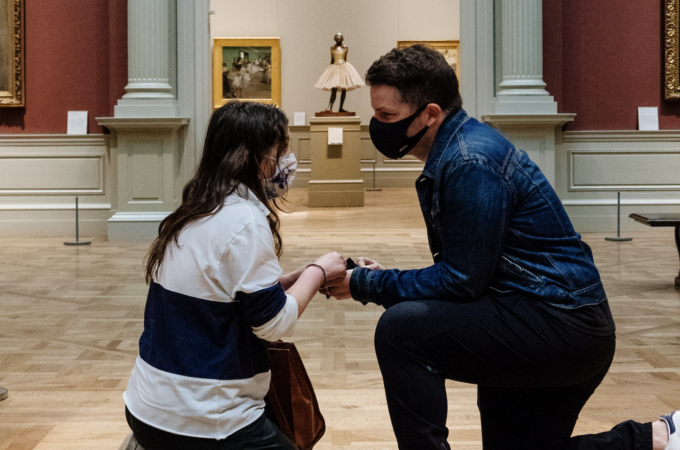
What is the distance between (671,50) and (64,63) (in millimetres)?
7912

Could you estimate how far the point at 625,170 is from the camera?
9492 mm

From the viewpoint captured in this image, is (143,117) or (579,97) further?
(579,97)

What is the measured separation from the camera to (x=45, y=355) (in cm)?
391

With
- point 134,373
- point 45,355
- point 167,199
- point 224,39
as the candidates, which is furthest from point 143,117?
point 224,39

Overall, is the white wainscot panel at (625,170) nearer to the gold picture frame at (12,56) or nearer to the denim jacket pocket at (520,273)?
the gold picture frame at (12,56)

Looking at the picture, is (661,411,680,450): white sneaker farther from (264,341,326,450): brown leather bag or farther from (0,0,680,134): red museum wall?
(0,0,680,134): red museum wall

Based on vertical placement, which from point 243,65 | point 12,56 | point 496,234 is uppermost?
point 243,65

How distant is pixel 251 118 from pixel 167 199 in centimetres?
738

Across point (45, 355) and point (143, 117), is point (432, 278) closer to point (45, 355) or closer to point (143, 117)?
point (45, 355)

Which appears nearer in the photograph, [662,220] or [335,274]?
[335,274]

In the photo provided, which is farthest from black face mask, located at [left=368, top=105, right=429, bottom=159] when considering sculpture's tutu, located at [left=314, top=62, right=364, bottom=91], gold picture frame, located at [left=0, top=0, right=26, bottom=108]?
sculpture's tutu, located at [left=314, top=62, right=364, bottom=91]

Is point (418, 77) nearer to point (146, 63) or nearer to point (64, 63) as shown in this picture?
point (146, 63)

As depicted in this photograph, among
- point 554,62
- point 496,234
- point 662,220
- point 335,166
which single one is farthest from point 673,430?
point 335,166

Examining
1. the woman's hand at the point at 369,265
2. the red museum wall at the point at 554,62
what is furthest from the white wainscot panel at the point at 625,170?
the woman's hand at the point at 369,265
